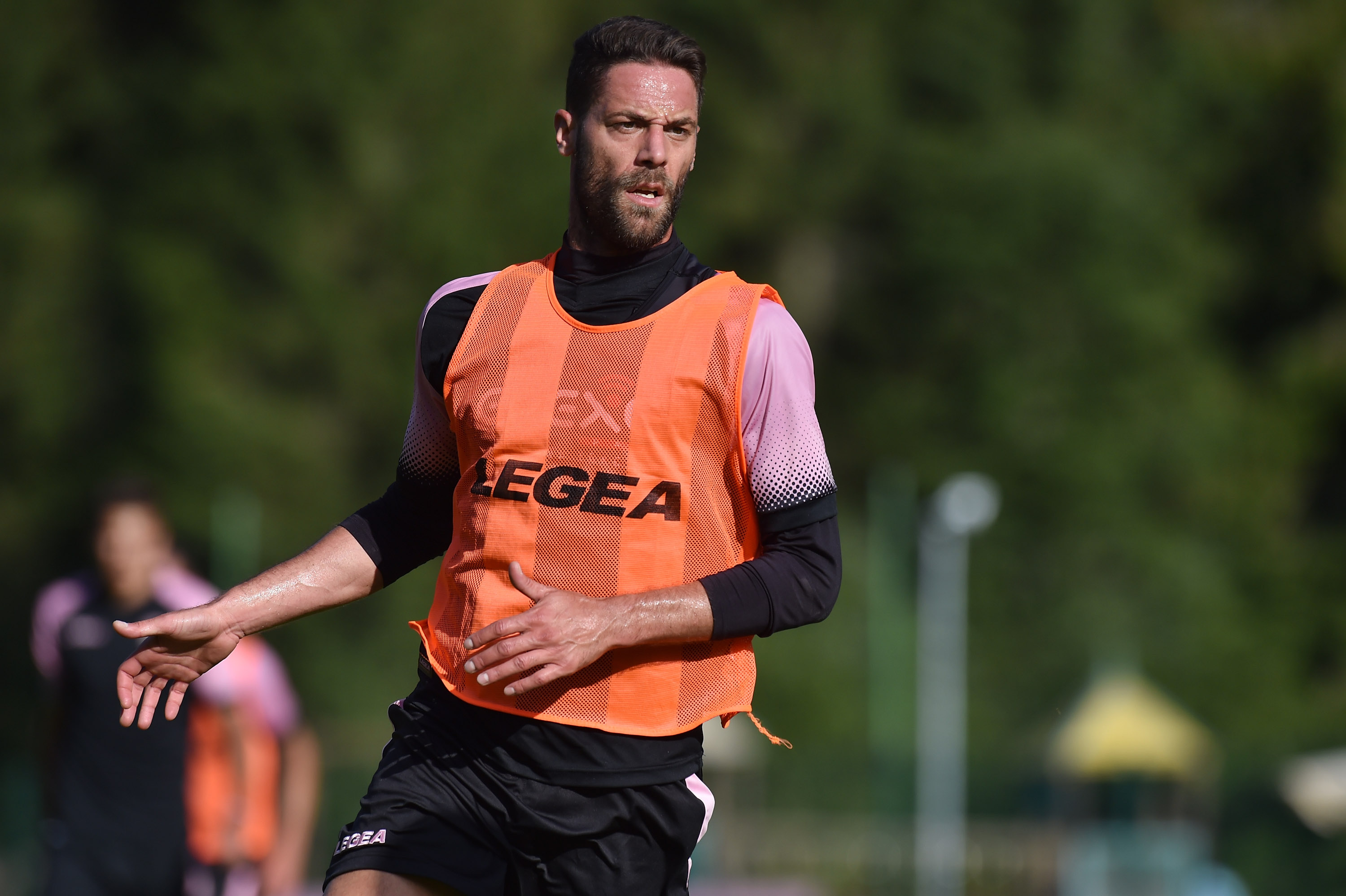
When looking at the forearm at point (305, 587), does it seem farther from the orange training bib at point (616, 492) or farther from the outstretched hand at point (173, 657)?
the orange training bib at point (616, 492)

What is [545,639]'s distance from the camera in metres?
3.07

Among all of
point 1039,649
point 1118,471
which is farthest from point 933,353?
point 1039,649

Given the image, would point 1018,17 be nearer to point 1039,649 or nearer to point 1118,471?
point 1118,471

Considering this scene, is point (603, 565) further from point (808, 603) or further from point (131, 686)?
point (131, 686)

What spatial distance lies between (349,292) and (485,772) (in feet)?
88.6

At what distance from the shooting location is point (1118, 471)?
35.0 m

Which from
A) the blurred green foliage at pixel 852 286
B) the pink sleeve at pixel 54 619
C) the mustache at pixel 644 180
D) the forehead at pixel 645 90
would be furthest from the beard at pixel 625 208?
the blurred green foliage at pixel 852 286

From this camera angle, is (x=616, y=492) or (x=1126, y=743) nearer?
(x=616, y=492)

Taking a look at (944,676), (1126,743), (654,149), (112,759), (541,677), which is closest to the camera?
(541,677)

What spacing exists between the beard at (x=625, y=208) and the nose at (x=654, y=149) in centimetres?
1

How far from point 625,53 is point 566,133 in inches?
9.6

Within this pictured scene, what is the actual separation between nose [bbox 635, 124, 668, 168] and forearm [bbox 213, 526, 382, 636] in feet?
3.24

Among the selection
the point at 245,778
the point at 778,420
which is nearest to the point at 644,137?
the point at 778,420

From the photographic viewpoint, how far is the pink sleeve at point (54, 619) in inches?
266
